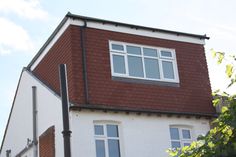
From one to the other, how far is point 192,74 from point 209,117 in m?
2.05

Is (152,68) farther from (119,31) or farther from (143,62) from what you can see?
(119,31)

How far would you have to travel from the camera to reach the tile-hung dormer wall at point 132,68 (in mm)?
18297

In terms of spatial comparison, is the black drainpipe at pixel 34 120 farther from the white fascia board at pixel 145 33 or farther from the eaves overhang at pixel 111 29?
the white fascia board at pixel 145 33

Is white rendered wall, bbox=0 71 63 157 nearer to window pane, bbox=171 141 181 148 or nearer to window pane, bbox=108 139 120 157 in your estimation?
window pane, bbox=108 139 120 157

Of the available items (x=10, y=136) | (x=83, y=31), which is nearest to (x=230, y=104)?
(x=83, y=31)

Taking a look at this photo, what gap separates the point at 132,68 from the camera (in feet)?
64.1

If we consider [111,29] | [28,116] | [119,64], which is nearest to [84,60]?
[119,64]

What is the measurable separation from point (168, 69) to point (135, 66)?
1680 mm

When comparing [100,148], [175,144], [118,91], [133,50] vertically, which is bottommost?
[100,148]

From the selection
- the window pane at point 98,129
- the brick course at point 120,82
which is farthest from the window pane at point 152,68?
the window pane at point 98,129

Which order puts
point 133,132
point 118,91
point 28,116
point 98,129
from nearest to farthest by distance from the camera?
1. point 98,129
2. point 133,132
3. point 118,91
4. point 28,116

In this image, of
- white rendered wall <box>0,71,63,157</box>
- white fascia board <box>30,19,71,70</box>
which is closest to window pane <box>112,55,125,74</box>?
white fascia board <box>30,19,71,70</box>

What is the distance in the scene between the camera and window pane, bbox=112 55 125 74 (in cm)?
1911

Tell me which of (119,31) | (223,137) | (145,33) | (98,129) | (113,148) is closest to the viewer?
(223,137)
